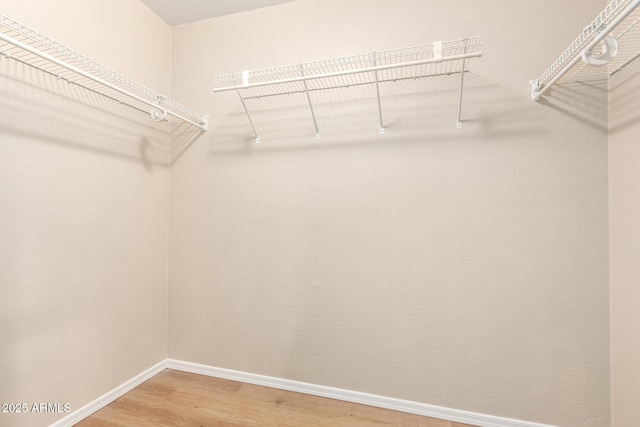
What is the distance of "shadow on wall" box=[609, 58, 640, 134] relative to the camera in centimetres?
121

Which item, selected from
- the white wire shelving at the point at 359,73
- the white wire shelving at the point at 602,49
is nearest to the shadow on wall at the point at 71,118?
the white wire shelving at the point at 359,73

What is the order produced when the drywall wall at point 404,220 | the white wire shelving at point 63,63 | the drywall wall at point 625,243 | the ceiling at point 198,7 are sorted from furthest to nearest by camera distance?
the ceiling at point 198,7 → the drywall wall at point 404,220 → the drywall wall at point 625,243 → the white wire shelving at point 63,63

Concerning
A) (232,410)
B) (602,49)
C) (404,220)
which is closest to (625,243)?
(602,49)

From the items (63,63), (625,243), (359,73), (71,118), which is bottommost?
(625,243)

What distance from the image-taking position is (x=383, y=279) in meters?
1.65

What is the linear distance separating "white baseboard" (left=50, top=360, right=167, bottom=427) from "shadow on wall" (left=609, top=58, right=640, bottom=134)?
2898 mm

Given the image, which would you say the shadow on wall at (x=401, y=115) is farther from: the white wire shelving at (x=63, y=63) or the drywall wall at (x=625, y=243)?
the white wire shelving at (x=63, y=63)

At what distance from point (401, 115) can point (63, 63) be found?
158cm

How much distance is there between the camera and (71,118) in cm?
146

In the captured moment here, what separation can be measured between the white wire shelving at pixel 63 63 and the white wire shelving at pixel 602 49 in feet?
6.18

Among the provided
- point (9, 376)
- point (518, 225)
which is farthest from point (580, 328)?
point (9, 376)

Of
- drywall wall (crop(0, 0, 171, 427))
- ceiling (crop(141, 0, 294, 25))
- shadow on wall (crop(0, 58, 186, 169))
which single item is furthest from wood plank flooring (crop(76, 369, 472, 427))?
ceiling (crop(141, 0, 294, 25))

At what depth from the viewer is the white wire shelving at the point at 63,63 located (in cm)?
105

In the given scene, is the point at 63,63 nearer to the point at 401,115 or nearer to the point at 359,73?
the point at 359,73
